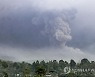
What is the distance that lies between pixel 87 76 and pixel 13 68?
220 feet

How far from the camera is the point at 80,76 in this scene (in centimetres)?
13262

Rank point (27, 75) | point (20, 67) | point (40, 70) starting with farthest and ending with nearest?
point (20, 67), point (27, 75), point (40, 70)

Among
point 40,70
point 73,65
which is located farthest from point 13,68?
point 40,70

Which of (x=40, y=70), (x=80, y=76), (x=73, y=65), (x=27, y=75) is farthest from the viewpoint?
(x=73, y=65)

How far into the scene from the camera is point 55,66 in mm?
187250

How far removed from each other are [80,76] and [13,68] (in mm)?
65714

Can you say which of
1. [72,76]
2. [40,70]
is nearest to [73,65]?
[72,76]

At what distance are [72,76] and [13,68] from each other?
233ft

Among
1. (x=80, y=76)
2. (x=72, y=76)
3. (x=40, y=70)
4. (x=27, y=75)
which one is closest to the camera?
(x=40, y=70)

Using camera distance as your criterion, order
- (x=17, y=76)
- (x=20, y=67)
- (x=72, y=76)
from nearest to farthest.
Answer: (x=72, y=76) < (x=17, y=76) < (x=20, y=67)

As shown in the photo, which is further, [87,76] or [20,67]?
[20,67]

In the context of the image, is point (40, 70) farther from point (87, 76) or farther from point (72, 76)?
point (87, 76)

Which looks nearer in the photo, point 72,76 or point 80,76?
point 72,76

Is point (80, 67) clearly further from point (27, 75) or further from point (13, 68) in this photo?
point (27, 75)
